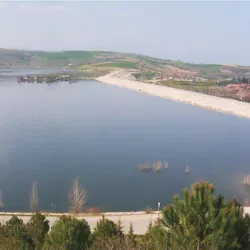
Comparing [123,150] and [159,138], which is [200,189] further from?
[159,138]

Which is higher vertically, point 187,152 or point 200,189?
point 200,189

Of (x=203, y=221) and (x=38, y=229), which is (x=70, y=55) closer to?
(x=38, y=229)

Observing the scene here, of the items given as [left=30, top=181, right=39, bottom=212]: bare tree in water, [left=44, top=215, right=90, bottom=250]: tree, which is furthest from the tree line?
[left=30, top=181, right=39, bottom=212]: bare tree in water

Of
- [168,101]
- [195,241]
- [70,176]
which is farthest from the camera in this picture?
[168,101]

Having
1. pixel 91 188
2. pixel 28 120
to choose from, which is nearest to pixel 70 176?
pixel 91 188

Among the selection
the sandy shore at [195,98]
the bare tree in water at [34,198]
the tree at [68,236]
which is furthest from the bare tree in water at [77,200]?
the sandy shore at [195,98]

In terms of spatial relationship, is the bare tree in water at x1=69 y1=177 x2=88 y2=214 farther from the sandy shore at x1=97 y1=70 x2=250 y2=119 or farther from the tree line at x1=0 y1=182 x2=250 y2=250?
the sandy shore at x1=97 y1=70 x2=250 y2=119
